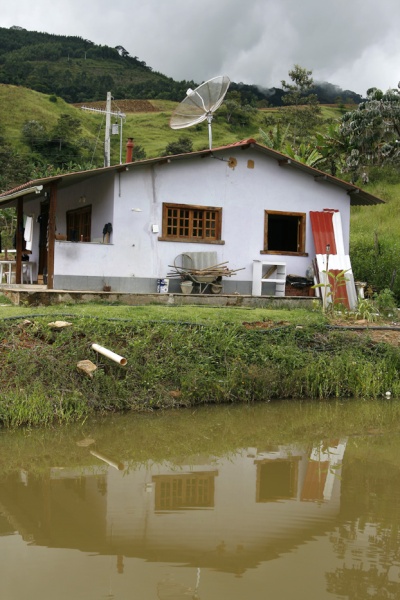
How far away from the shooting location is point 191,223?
51.8 feet

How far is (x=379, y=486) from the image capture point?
22.0ft

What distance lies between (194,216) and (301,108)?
3574 centimetres

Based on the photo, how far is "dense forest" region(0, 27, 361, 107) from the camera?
8381cm

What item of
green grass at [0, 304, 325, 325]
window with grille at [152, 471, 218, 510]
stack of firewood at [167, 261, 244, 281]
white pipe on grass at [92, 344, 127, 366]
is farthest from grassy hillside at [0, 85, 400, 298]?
window with grille at [152, 471, 218, 510]

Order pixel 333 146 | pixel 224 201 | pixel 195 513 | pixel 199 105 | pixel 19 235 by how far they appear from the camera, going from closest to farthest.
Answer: pixel 195 513
pixel 224 201
pixel 199 105
pixel 19 235
pixel 333 146

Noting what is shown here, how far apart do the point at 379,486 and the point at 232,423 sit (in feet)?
10.5

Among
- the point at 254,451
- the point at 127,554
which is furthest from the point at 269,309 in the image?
the point at 127,554

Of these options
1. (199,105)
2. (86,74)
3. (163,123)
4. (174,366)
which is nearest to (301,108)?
(163,123)

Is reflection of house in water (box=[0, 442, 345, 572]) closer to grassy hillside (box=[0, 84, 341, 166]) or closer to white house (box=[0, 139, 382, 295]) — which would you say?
white house (box=[0, 139, 382, 295])

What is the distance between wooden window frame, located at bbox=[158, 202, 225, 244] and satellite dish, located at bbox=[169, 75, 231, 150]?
1688 millimetres

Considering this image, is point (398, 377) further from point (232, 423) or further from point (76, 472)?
point (76, 472)

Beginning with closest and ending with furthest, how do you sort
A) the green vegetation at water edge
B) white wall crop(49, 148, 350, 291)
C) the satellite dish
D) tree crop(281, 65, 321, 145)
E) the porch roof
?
the green vegetation at water edge, the porch roof, white wall crop(49, 148, 350, 291), the satellite dish, tree crop(281, 65, 321, 145)

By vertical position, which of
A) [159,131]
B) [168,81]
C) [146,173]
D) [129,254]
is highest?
[168,81]

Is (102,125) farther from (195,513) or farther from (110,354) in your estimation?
(195,513)
